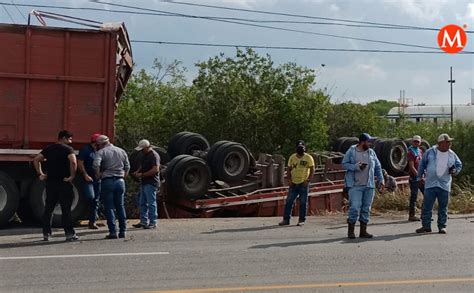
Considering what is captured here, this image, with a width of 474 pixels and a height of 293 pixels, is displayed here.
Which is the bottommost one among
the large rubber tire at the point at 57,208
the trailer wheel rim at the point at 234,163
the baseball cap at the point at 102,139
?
the large rubber tire at the point at 57,208

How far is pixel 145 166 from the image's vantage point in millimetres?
12172

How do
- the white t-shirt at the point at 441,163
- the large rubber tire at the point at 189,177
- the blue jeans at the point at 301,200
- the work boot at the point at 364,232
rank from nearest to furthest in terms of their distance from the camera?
the work boot at the point at 364,232 < the white t-shirt at the point at 441,163 < the blue jeans at the point at 301,200 < the large rubber tire at the point at 189,177

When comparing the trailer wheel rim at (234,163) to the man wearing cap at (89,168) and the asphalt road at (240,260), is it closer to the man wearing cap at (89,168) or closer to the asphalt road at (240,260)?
the asphalt road at (240,260)

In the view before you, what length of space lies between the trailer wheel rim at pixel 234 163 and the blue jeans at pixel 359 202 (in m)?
5.02

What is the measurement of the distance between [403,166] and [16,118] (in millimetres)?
10413

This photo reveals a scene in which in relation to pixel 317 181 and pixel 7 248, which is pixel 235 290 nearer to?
pixel 7 248

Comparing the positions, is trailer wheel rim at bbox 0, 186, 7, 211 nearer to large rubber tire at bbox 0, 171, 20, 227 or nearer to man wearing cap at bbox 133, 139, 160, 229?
large rubber tire at bbox 0, 171, 20, 227

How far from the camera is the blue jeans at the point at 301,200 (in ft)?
41.8

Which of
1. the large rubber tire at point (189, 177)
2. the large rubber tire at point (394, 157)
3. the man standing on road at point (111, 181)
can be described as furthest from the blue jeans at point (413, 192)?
the man standing on road at point (111, 181)

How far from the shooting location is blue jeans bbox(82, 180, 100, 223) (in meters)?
11.9

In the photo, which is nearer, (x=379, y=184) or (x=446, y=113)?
(x=379, y=184)

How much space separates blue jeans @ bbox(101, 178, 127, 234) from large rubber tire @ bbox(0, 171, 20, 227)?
1.88 meters

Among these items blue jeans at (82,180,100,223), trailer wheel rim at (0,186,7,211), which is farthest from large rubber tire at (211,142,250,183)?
trailer wheel rim at (0,186,7,211)

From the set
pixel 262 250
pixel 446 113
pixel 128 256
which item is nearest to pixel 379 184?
pixel 262 250
